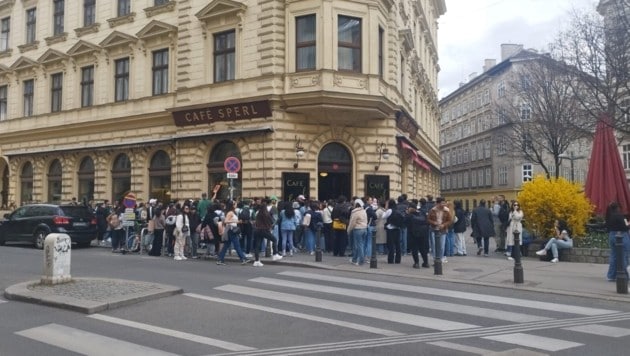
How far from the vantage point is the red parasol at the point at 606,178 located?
17.1 metres

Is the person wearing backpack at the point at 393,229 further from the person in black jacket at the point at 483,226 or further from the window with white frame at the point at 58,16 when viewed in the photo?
the window with white frame at the point at 58,16

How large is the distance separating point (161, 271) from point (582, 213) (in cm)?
1148

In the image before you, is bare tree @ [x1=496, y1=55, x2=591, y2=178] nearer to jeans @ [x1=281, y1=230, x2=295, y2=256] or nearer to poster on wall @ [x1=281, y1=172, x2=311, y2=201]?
poster on wall @ [x1=281, y1=172, x2=311, y2=201]

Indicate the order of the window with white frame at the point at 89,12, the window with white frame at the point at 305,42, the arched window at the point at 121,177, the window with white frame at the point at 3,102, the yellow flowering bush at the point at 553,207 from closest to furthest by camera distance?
the yellow flowering bush at the point at 553,207, the window with white frame at the point at 305,42, the arched window at the point at 121,177, the window with white frame at the point at 89,12, the window with white frame at the point at 3,102

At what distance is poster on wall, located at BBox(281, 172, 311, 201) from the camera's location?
2194 cm

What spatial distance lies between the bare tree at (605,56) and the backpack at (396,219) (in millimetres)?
9554

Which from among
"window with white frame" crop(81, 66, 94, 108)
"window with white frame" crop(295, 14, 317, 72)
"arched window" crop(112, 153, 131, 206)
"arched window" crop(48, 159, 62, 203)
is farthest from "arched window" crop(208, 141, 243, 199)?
"arched window" crop(48, 159, 62, 203)

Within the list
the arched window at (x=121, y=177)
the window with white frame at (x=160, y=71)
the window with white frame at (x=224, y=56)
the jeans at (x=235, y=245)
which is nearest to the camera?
the jeans at (x=235, y=245)

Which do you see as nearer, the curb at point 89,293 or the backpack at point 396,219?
the curb at point 89,293

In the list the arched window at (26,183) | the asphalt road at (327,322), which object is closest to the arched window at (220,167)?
the asphalt road at (327,322)

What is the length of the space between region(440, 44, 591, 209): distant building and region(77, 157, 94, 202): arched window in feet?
123

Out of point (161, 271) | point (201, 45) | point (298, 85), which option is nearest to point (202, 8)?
point (201, 45)

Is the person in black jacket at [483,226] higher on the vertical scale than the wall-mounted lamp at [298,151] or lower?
lower

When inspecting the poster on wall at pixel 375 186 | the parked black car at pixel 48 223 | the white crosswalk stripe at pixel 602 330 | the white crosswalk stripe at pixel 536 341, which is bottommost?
the white crosswalk stripe at pixel 536 341
